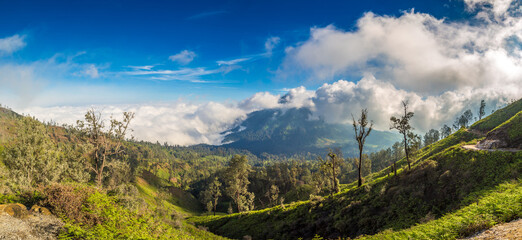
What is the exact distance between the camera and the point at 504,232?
10484 millimetres

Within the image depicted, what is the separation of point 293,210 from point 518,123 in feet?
152

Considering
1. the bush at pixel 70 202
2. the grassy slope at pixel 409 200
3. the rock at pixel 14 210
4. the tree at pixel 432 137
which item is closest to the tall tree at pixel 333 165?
the grassy slope at pixel 409 200

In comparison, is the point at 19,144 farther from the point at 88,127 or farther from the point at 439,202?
the point at 439,202

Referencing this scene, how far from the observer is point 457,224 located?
13.7m

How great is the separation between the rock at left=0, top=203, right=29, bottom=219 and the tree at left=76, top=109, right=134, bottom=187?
18.6 meters

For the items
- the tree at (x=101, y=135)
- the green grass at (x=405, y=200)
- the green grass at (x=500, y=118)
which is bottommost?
the green grass at (x=405, y=200)

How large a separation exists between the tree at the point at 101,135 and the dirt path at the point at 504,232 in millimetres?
40449

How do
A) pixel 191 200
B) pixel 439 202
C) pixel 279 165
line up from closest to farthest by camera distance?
pixel 439 202
pixel 279 165
pixel 191 200

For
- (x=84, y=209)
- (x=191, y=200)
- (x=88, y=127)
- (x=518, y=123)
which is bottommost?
(x=191, y=200)

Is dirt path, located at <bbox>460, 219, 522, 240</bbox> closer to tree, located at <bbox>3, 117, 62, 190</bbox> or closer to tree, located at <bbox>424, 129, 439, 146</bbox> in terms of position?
tree, located at <bbox>3, 117, 62, 190</bbox>

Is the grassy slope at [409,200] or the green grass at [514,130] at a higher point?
the green grass at [514,130]

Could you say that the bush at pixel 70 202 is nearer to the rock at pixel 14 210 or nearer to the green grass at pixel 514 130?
the rock at pixel 14 210

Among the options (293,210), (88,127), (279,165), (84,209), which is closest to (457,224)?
(84,209)

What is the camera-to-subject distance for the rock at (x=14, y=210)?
45.1 feet
